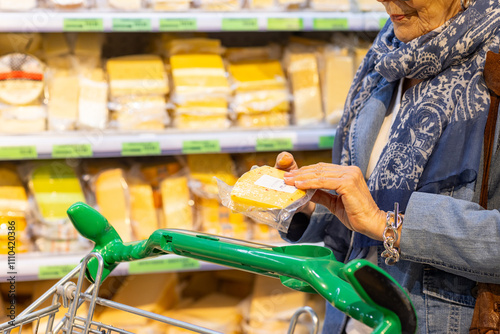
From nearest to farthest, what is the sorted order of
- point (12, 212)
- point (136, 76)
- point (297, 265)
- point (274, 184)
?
point (297, 265), point (274, 184), point (12, 212), point (136, 76)

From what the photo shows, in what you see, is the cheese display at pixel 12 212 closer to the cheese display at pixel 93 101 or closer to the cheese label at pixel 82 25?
the cheese display at pixel 93 101

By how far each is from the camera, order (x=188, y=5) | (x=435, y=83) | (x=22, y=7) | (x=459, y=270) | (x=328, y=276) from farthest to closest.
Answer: (x=188, y=5)
(x=22, y=7)
(x=435, y=83)
(x=459, y=270)
(x=328, y=276)

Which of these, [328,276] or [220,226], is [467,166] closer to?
[328,276]

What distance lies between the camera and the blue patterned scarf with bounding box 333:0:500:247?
0.93 metres

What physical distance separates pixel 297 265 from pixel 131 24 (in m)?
1.33

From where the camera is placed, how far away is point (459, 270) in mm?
864

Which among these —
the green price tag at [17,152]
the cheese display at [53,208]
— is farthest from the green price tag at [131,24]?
the cheese display at [53,208]

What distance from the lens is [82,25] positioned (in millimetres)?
1693

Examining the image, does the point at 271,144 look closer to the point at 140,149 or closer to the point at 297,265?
the point at 140,149

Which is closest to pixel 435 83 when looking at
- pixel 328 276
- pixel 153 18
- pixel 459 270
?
pixel 459 270

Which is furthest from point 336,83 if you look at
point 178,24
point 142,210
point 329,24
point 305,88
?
point 142,210

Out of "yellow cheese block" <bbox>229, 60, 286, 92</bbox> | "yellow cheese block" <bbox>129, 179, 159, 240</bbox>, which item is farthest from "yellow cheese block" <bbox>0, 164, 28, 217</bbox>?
"yellow cheese block" <bbox>229, 60, 286, 92</bbox>

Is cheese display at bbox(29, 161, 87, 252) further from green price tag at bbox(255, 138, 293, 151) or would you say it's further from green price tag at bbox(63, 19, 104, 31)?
green price tag at bbox(255, 138, 293, 151)

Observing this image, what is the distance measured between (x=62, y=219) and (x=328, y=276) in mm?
1422
